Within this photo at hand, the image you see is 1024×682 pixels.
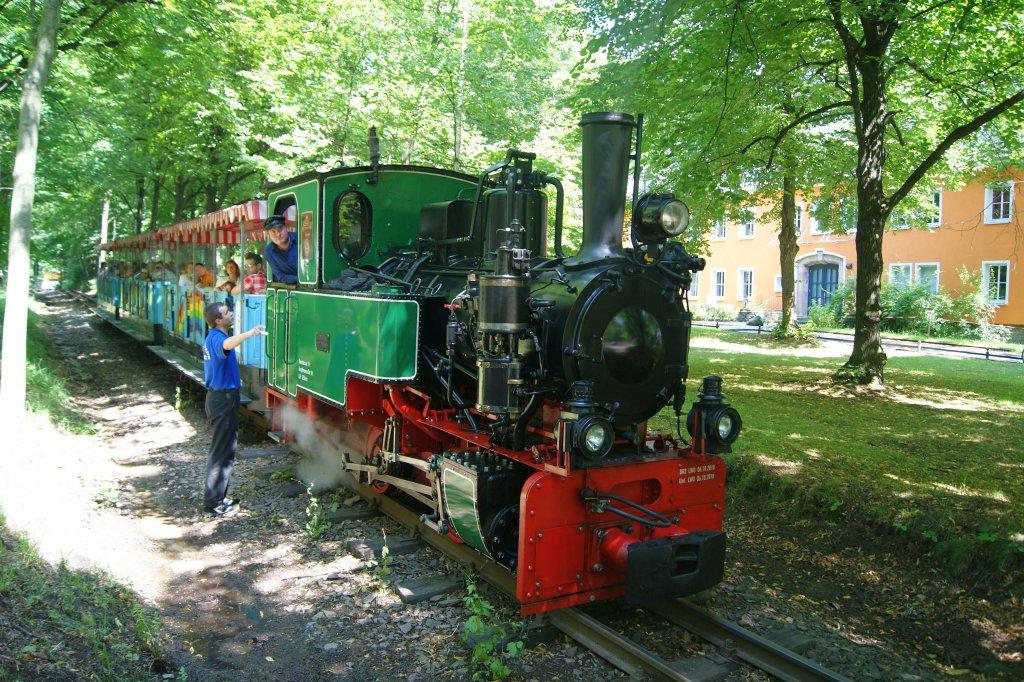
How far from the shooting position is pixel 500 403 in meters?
4.48

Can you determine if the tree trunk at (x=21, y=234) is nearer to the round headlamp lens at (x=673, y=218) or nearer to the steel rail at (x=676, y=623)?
the steel rail at (x=676, y=623)

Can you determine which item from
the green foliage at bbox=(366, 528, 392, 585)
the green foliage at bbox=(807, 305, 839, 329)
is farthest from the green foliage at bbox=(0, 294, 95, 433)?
the green foliage at bbox=(807, 305, 839, 329)

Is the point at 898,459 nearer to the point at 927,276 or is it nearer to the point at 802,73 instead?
the point at 802,73

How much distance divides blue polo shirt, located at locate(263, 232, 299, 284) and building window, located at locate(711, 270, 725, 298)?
106ft

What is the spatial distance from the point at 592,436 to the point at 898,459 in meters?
4.67

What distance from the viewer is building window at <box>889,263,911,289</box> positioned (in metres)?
27.8

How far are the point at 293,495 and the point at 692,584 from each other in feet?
14.1

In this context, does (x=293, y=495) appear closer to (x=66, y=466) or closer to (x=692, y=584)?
(x=66, y=466)

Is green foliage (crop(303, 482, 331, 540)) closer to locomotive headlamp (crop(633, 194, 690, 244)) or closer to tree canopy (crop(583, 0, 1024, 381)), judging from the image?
locomotive headlamp (crop(633, 194, 690, 244))

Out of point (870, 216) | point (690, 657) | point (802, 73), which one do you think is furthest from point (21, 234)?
point (802, 73)

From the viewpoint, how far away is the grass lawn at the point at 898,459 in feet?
18.5

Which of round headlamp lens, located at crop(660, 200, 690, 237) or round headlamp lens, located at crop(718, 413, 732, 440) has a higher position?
round headlamp lens, located at crop(660, 200, 690, 237)

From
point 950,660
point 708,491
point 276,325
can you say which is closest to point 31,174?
point 276,325

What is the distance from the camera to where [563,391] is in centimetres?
470
